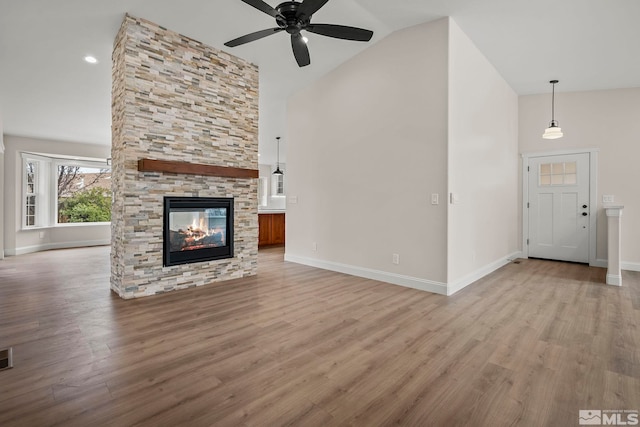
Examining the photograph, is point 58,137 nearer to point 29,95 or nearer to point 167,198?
point 29,95

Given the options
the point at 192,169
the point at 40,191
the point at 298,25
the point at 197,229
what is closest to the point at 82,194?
the point at 40,191

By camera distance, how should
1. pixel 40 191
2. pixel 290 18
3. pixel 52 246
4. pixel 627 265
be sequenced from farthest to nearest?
pixel 52 246
pixel 40 191
pixel 627 265
pixel 290 18

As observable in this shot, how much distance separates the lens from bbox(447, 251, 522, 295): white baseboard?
3.77 m

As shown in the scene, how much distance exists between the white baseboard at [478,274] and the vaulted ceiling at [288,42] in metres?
3.16

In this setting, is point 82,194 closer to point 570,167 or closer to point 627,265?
point 570,167

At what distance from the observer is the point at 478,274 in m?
4.47

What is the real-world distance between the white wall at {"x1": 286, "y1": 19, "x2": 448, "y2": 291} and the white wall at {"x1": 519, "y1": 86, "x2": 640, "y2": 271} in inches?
135

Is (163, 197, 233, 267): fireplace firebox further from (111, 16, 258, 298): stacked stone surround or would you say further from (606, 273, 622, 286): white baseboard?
(606, 273, 622, 286): white baseboard

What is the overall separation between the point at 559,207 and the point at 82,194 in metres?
11.1

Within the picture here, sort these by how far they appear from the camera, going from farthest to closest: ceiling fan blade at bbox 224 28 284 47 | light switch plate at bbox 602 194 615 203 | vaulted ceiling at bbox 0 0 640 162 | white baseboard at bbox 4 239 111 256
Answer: white baseboard at bbox 4 239 111 256 → light switch plate at bbox 602 194 615 203 → vaulted ceiling at bbox 0 0 640 162 → ceiling fan blade at bbox 224 28 284 47

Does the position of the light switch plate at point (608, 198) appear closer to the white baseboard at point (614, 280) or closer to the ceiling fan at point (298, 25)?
the white baseboard at point (614, 280)

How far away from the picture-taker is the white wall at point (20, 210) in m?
6.72

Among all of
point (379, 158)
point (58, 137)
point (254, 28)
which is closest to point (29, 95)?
point (58, 137)

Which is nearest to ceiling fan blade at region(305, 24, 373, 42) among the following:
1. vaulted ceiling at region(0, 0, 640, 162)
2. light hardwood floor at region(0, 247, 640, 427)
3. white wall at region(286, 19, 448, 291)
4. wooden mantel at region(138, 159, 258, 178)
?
vaulted ceiling at region(0, 0, 640, 162)
